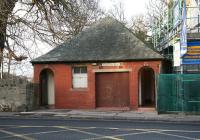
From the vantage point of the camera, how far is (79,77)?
30719 millimetres

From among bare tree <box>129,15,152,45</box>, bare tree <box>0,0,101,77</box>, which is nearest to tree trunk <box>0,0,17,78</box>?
bare tree <box>0,0,101,77</box>

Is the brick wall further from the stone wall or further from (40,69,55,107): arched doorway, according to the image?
the stone wall

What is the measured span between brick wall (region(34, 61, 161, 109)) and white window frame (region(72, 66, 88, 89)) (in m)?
0.32

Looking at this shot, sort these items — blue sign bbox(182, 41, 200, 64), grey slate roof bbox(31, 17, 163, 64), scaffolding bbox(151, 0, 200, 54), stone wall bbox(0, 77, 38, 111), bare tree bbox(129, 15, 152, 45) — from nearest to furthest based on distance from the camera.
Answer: blue sign bbox(182, 41, 200, 64) < scaffolding bbox(151, 0, 200, 54) < stone wall bbox(0, 77, 38, 111) < grey slate roof bbox(31, 17, 163, 64) < bare tree bbox(129, 15, 152, 45)

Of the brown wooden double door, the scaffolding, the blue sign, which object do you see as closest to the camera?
the blue sign

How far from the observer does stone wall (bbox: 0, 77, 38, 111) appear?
1137 inches

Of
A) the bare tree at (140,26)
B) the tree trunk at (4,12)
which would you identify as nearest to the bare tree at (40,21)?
the tree trunk at (4,12)

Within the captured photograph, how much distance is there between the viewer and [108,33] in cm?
3259


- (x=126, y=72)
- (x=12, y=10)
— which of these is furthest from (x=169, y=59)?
(x=12, y=10)

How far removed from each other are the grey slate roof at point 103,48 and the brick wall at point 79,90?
478mm

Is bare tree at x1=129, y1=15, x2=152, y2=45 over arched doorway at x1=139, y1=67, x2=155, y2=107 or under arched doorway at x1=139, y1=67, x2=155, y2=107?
over

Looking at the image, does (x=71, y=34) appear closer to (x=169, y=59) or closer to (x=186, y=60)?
(x=169, y=59)

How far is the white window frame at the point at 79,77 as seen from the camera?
3059 centimetres

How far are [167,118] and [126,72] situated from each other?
23.0ft
